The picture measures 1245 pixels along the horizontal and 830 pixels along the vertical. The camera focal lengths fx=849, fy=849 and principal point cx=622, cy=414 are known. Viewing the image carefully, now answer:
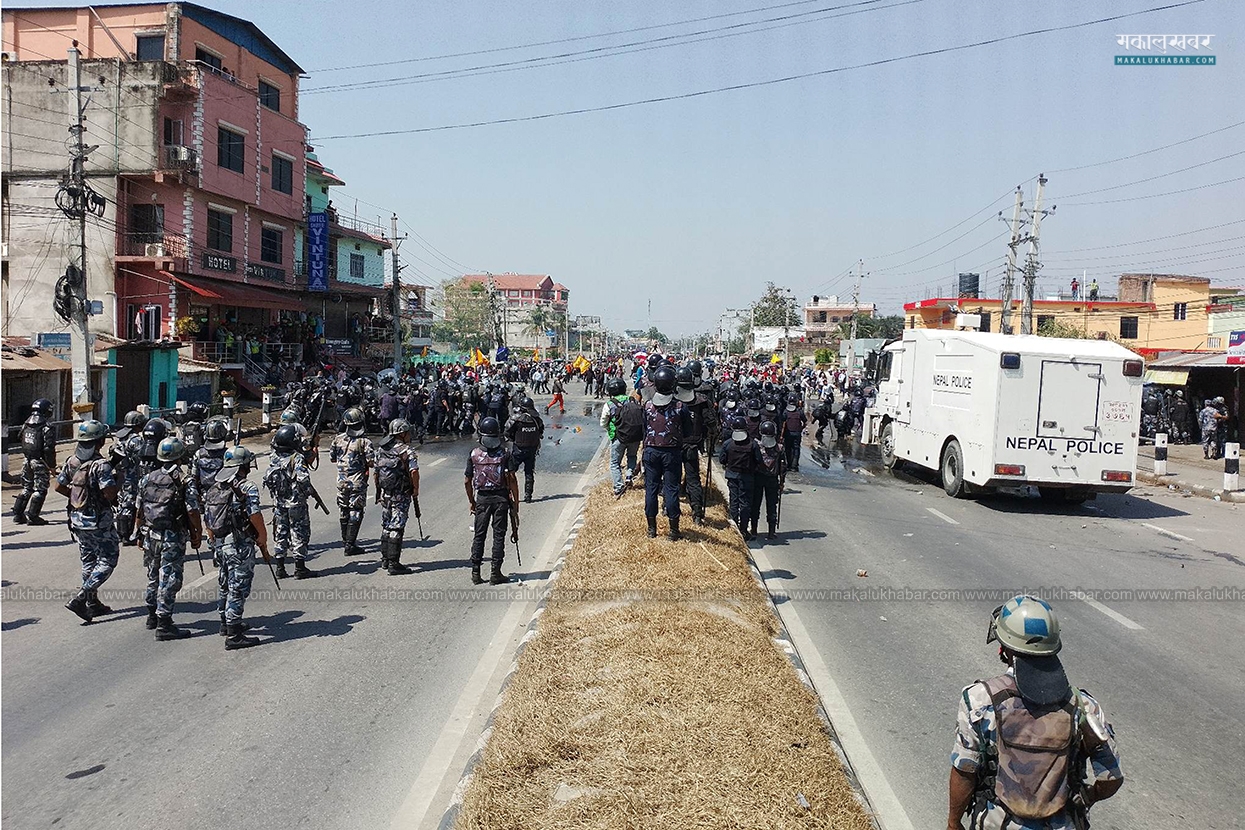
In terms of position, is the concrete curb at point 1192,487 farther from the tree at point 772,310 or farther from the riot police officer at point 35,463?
the tree at point 772,310

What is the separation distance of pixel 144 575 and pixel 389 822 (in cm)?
670

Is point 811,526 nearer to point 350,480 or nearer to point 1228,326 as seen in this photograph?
point 350,480

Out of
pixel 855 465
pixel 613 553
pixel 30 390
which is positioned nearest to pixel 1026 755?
pixel 613 553

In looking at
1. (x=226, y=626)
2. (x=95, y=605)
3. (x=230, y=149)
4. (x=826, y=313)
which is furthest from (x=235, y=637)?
(x=826, y=313)

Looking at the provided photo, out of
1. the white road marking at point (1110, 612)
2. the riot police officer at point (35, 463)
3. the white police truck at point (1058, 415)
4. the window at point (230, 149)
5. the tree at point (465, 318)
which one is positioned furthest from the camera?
the tree at point (465, 318)

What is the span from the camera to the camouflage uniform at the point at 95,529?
7781 mm

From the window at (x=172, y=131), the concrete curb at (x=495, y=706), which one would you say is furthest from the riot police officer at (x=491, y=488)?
the window at (x=172, y=131)

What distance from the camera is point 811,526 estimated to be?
12727mm

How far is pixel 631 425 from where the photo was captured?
1270 cm

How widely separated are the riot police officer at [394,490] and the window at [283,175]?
3195 centimetres

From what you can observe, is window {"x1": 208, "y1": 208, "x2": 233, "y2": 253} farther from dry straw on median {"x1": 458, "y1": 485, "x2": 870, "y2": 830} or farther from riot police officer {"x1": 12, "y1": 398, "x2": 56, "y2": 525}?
dry straw on median {"x1": 458, "y1": 485, "x2": 870, "y2": 830}

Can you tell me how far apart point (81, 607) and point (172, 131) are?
95.3ft

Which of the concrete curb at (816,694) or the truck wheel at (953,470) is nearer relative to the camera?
the concrete curb at (816,694)

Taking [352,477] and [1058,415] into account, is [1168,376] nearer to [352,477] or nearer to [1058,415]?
[1058,415]
